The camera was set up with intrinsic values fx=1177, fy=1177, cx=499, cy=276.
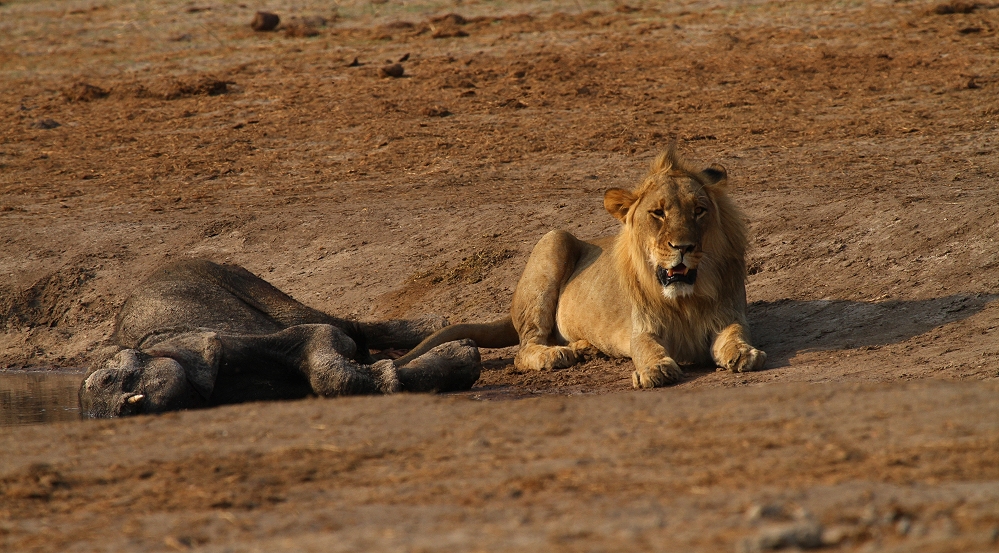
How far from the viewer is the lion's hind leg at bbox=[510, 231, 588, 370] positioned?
820 centimetres

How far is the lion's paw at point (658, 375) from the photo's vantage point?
257 inches

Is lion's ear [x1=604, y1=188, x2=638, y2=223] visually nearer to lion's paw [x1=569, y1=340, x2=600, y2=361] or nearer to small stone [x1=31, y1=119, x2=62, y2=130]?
lion's paw [x1=569, y1=340, x2=600, y2=361]

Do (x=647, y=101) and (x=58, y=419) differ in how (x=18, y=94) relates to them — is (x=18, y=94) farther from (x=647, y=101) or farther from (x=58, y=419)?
(x=58, y=419)

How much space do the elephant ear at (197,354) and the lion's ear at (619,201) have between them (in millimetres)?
2454

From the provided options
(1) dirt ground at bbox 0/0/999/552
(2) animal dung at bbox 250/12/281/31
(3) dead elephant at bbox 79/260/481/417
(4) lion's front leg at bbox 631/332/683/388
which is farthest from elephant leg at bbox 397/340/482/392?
(2) animal dung at bbox 250/12/281/31

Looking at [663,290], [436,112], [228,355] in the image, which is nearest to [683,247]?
[663,290]

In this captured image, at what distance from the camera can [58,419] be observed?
23.1 feet

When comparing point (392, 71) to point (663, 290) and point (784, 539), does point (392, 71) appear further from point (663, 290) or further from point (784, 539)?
point (784, 539)

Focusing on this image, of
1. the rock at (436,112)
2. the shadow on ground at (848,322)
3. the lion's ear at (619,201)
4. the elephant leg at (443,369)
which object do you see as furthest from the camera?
the rock at (436,112)

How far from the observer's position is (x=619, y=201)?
717 centimetres

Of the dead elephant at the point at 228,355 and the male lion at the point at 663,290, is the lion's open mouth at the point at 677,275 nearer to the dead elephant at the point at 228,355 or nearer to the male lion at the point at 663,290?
the male lion at the point at 663,290

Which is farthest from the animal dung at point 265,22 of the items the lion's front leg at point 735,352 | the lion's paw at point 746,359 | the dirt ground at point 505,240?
the lion's paw at point 746,359

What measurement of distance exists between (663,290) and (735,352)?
0.54 metres

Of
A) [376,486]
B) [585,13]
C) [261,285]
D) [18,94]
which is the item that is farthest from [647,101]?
[376,486]
